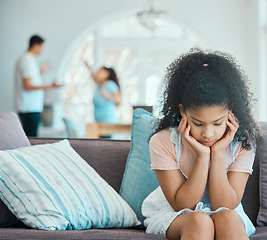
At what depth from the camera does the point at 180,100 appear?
61.2 inches

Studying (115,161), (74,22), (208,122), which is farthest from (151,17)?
(208,122)

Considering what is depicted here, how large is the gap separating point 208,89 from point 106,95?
137 inches

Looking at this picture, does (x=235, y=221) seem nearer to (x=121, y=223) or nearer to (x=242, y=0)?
(x=121, y=223)

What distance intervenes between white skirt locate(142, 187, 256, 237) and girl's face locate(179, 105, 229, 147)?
0.23 meters

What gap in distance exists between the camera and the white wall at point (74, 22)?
690 centimetres

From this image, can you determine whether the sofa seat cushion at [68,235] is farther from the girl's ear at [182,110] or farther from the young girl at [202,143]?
the girl's ear at [182,110]

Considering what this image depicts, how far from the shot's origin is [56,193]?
1615 mm

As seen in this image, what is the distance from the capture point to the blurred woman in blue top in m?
4.86

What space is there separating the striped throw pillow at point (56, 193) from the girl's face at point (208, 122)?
46 cm

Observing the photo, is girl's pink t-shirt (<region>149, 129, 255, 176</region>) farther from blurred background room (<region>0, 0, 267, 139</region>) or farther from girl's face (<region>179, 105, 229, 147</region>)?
blurred background room (<region>0, 0, 267, 139</region>)

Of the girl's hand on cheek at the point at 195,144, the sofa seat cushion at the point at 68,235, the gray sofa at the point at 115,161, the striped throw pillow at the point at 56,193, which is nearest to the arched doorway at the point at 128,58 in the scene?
the gray sofa at the point at 115,161

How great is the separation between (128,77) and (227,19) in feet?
6.19

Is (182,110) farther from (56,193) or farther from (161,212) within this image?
(56,193)

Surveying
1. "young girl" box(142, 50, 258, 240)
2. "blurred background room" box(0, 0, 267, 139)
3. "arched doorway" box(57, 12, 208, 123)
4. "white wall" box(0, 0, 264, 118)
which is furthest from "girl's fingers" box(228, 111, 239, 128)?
"arched doorway" box(57, 12, 208, 123)
